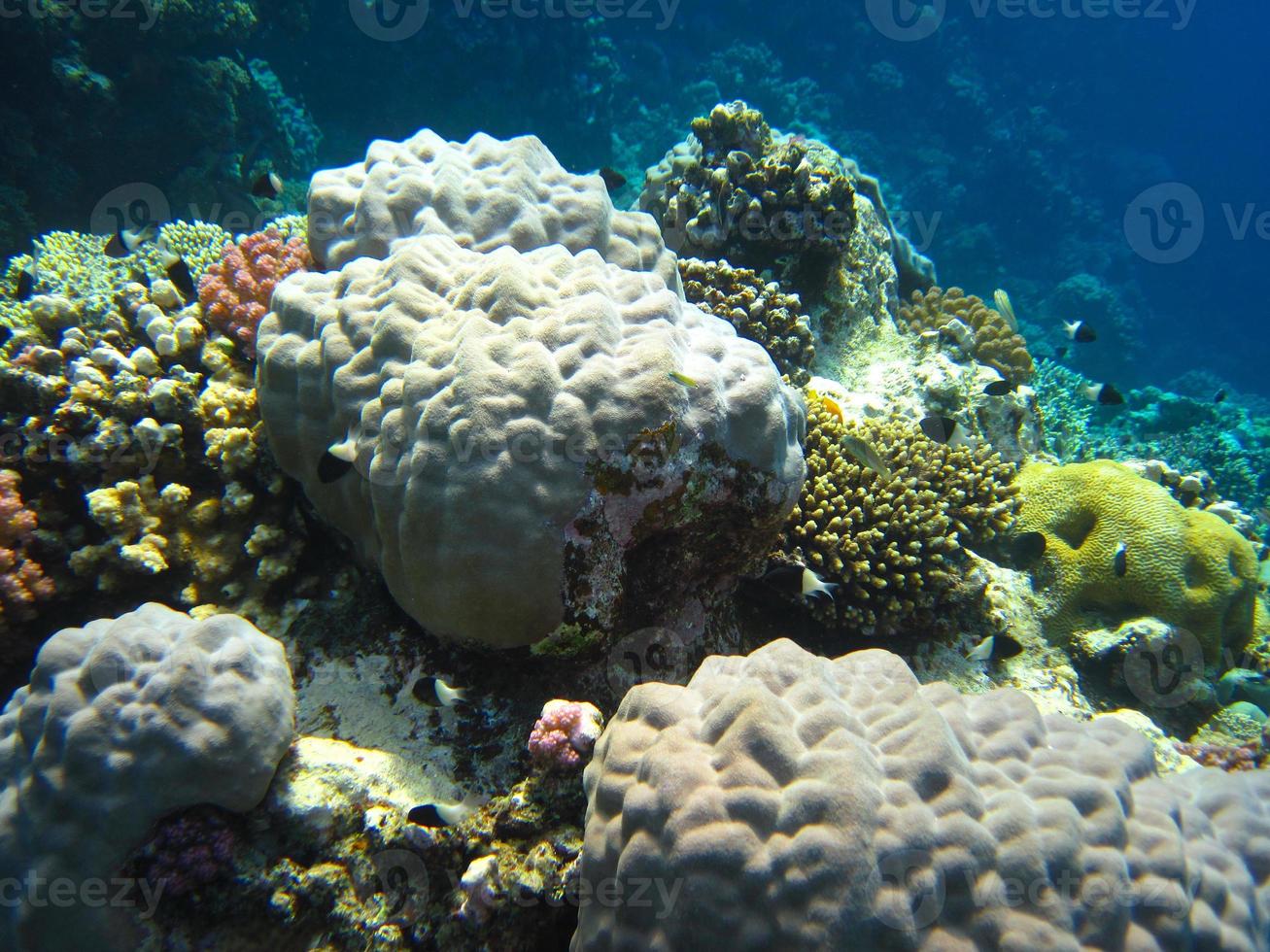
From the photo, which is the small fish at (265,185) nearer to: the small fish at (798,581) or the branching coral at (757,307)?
the branching coral at (757,307)

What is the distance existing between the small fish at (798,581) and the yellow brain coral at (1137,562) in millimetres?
2735

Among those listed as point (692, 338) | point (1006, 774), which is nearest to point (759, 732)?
point (1006, 774)

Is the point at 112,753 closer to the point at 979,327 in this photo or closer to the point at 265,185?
the point at 265,185

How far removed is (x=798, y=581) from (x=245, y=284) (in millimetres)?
4206

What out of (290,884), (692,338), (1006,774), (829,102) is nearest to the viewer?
(1006,774)

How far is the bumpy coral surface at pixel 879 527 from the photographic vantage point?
424 cm

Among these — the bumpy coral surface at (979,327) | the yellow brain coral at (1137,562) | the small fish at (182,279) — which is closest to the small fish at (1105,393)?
the bumpy coral surface at (979,327)

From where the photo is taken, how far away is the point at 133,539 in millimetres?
3498

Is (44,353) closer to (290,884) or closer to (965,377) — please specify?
(290,884)

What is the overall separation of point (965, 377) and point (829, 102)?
2385 cm

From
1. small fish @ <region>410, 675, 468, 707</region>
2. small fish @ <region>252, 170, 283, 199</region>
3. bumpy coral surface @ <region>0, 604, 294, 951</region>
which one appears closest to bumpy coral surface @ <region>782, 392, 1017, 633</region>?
small fish @ <region>410, 675, 468, 707</region>

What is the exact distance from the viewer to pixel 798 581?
12.3 ft

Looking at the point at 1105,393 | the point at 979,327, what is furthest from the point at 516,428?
the point at 979,327

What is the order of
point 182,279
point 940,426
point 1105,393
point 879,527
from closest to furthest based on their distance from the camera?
1. point 182,279
2. point 879,527
3. point 940,426
4. point 1105,393
